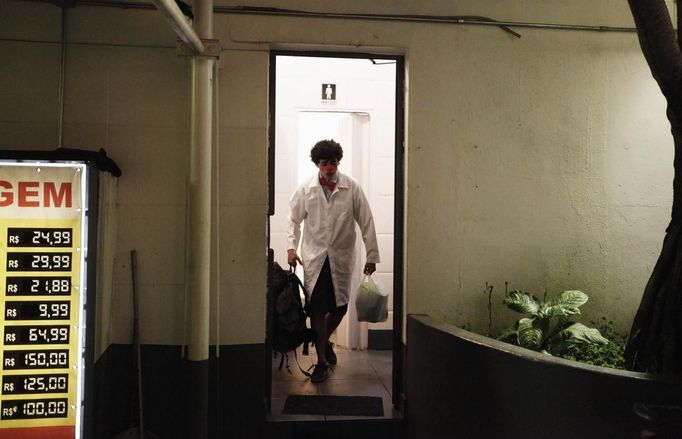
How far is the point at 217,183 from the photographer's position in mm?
3682

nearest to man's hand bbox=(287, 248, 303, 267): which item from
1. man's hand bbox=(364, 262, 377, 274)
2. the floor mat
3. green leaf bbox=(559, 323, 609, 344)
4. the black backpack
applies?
the black backpack

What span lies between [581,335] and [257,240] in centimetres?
240

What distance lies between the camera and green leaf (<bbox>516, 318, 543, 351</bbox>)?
335cm

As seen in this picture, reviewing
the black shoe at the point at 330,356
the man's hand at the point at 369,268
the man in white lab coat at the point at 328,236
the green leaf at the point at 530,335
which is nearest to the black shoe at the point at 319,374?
the man in white lab coat at the point at 328,236

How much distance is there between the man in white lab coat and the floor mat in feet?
1.68

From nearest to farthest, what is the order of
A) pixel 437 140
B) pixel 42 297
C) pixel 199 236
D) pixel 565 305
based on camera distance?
pixel 42 297, pixel 199 236, pixel 565 305, pixel 437 140

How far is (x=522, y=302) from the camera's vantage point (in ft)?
11.7

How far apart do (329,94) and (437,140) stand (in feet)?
6.78

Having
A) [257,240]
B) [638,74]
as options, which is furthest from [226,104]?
[638,74]

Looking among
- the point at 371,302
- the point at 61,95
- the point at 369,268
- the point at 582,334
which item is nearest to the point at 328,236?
the point at 369,268

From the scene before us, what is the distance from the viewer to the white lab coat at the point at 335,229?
4.69 metres

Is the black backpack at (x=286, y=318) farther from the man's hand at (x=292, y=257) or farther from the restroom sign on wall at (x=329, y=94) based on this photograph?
the restroom sign on wall at (x=329, y=94)

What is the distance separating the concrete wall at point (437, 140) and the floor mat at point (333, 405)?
26.4 inches

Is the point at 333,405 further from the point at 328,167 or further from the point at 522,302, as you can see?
the point at 328,167
